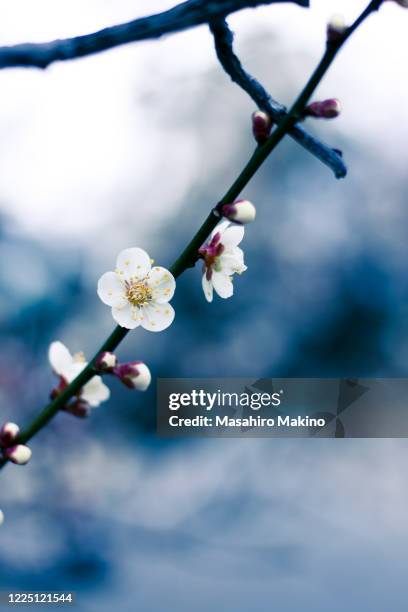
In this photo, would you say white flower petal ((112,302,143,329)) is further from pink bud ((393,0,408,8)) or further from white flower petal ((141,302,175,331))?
pink bud ((393,0,408,8))

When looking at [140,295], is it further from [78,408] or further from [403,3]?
[403,3]

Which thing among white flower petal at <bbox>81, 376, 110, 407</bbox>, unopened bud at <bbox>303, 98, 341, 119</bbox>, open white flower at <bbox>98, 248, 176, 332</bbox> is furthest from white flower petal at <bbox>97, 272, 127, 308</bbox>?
unopened bud at <bbox>303, 98, 341, 119</bbox>

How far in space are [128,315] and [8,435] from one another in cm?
12

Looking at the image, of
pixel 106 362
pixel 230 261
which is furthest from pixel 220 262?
pixel 106 362

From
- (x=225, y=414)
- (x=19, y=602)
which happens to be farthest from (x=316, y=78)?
(x=19, y=602)

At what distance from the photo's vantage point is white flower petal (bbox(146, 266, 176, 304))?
47 cm

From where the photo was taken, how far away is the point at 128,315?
1.55 ft

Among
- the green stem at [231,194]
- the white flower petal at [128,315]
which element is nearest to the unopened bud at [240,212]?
the green stem at [231,194]

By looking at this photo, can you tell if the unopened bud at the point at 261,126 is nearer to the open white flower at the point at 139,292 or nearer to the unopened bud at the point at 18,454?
the open white flower at the point at 139,292

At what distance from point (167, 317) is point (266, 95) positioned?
0.57ft

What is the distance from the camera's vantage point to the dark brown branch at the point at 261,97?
42 cm

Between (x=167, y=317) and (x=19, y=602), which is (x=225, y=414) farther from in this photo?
(x=167, y=317)

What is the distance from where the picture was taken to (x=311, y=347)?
1245mm

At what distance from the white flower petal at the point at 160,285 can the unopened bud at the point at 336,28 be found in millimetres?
187
